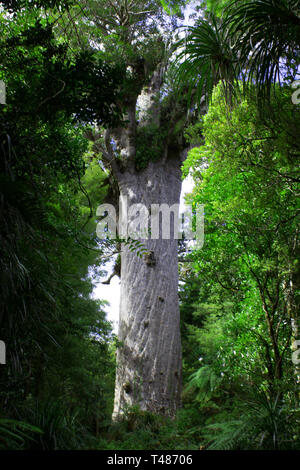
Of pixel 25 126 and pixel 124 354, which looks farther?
pixel 124 354

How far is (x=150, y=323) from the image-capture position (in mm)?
5777

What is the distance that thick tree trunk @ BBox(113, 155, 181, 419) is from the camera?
5.36 meters

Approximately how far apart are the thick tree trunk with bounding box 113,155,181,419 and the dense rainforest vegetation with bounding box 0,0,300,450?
0.32 meters

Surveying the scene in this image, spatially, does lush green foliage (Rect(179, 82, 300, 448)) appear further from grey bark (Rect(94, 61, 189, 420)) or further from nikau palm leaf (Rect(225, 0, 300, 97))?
grey bark (Rect(94, 61, 189, 420))

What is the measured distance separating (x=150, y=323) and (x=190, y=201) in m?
2.19

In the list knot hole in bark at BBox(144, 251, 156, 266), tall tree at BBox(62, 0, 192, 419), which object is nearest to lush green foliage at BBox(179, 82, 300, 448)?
tall tree at BBox(62, 0, 192, 419)

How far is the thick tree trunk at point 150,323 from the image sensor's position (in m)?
5.36

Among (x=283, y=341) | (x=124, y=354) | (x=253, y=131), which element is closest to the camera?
(x=253, y=131)

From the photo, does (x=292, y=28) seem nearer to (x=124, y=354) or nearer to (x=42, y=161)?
(x=42, y=161)

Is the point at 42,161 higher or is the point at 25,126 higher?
the point at 25,126

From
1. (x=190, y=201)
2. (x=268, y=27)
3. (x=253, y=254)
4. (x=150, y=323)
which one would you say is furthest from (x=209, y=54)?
(x=150, y=323)

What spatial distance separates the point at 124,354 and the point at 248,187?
11.8ft
